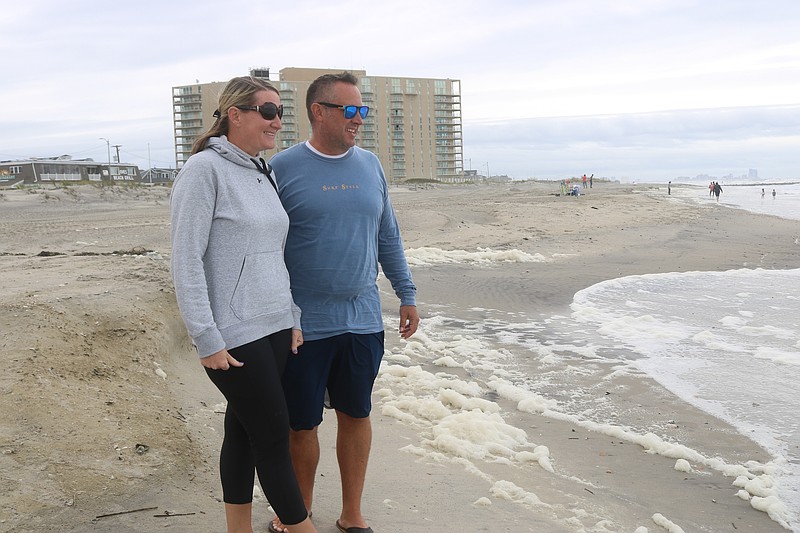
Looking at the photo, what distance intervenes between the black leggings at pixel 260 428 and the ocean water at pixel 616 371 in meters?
1.43

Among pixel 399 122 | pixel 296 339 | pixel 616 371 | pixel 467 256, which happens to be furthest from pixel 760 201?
pixel 399 122

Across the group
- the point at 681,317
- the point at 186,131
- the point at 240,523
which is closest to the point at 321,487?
the point at 240,523

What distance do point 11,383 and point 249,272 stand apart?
6.34 ft

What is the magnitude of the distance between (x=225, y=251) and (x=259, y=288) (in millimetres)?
175

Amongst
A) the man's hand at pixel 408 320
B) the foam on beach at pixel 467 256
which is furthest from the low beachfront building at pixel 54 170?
the man's hand at pixel 408 320

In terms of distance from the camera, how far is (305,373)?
2916 millimetres

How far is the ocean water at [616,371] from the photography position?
430 centimetres

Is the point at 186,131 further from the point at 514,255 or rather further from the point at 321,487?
the point at 321,487

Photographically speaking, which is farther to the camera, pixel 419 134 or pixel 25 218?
pixel 419 134

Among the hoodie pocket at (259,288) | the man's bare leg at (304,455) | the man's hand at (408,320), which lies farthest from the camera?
the man's hand at (408,320)

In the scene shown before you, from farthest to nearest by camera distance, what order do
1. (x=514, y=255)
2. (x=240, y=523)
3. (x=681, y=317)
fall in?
(x=514, y=255)
(x=681, y=317)
(x=240, y=523)

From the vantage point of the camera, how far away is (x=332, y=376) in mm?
3076

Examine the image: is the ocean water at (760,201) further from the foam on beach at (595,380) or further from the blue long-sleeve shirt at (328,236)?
Answer: the blue long-sleeve shirt at (328,236)

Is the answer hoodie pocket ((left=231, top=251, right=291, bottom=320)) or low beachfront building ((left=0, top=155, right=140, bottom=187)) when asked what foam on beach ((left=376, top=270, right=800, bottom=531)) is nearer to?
hoodie pocket ((left=231, top=251, right=291, bottom=320))
